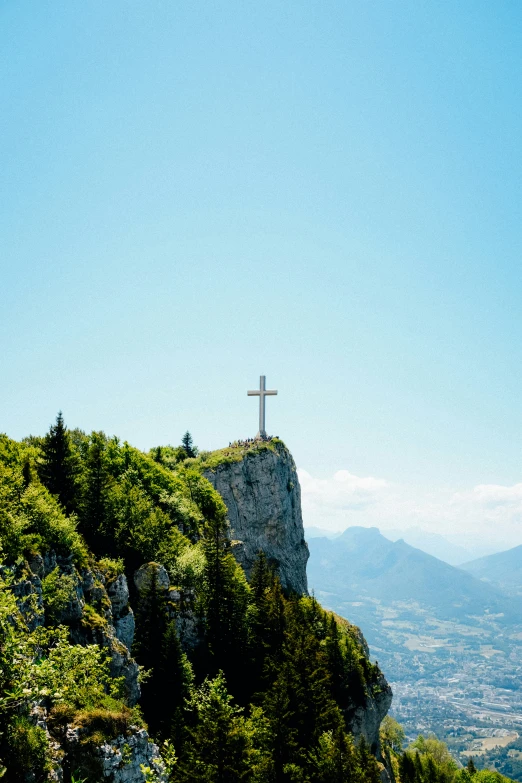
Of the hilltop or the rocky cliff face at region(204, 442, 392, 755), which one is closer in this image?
the hilltop

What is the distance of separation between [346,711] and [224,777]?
28.9 meters

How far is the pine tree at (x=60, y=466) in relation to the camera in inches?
1726

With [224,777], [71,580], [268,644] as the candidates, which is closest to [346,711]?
[268,644]

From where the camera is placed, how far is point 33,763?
1862cm

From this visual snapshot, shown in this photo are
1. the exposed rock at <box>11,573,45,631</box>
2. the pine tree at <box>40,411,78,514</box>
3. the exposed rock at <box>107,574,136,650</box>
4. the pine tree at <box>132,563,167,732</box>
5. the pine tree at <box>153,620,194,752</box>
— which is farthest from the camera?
the pine tree at <box>40,411,78,514</box>

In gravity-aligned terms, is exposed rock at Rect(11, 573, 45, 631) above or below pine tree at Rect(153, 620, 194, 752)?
above

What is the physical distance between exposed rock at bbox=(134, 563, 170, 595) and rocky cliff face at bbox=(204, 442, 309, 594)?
139 ft

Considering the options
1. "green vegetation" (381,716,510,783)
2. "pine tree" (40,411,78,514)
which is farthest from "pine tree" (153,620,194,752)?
"green vegetation" (381,716,510,783)

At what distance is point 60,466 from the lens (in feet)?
146

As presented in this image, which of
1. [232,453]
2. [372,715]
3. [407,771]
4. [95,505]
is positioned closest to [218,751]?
[95,505]

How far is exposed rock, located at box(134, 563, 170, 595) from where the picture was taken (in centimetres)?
4122

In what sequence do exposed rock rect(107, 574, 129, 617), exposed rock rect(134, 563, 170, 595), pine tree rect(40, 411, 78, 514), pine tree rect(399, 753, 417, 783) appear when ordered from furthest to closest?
pine tree rect(399, 753, 417, 783), pine tree rect(40, 411, 78, 514), exposed rock rect(134, 563, 170, 595), exposed rock rect(107, 574, 129, 617)

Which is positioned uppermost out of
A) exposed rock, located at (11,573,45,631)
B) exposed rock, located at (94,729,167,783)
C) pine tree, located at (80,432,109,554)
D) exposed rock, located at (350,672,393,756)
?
pine tree, located at (80,432,109,554)

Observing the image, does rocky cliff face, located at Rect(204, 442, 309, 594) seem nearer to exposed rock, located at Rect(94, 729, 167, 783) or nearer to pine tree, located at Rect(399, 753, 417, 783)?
pine tree, located at Rect(399, 753, 417, 783)
